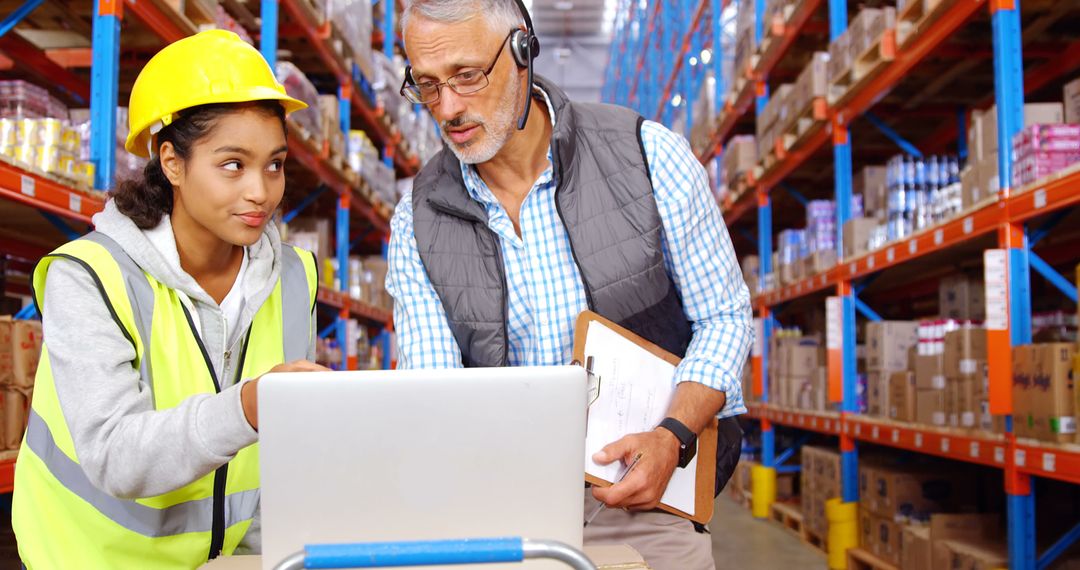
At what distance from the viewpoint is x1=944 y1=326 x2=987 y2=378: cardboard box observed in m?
3.92

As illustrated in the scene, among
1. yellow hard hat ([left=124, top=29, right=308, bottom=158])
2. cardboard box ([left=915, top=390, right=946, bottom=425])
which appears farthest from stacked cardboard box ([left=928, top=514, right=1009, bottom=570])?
yellow hard hat ([left=124, top=29, right=308, bottom=158])

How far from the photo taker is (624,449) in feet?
5.48

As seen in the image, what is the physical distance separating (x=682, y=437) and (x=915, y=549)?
3.15m

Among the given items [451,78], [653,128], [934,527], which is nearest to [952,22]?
[934,527]

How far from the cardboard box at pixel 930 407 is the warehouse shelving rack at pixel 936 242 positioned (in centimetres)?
8

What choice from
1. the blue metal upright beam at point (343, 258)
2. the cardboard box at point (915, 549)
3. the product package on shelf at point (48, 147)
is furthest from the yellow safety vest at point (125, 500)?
the blue metal upright beam at point (343, 258)

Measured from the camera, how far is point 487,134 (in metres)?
2.04

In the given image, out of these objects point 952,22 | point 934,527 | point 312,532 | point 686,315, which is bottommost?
point 934,527

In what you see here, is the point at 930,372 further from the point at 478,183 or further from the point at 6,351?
the point at 6,351

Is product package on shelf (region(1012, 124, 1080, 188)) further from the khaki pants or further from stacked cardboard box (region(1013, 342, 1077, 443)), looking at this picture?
the khaki pants

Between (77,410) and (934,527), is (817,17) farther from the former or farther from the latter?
(77,410)

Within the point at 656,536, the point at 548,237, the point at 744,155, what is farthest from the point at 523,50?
the point at 744,155

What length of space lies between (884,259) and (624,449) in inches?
139

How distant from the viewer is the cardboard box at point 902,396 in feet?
14.8
